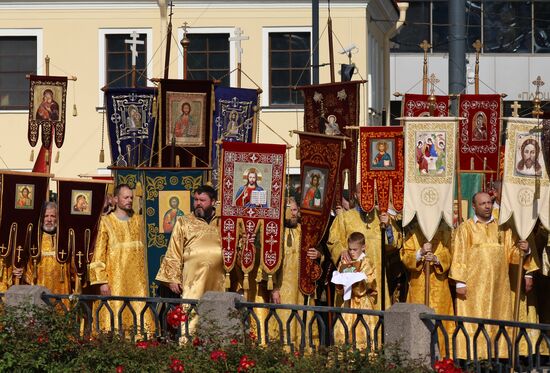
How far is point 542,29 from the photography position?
45312mm

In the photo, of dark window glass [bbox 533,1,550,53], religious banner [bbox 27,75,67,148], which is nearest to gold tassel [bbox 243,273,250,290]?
religious banner [bbox 27,75,67,148]

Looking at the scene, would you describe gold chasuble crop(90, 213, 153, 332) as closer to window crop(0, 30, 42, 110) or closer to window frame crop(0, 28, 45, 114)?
window frame crop(0, 28, 45, 114)

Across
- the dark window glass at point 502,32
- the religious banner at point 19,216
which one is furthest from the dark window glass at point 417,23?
the religious banner at point 19,216

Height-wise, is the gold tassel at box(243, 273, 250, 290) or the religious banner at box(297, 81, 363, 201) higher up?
the religious banner at box(297, 81, 363, 201)

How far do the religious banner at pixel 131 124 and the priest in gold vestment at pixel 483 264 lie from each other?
148 inches

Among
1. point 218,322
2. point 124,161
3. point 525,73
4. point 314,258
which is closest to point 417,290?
point 314,258

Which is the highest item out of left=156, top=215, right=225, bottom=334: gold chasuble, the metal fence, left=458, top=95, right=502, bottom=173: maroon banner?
left=458, top=95, right=502, bottom=173: maroon banner

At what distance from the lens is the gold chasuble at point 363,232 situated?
50.8ft

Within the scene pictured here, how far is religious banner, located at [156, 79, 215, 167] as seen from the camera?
17234mm

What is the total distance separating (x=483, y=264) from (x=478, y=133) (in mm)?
2028

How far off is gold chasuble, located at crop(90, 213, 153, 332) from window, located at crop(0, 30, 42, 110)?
16.3m

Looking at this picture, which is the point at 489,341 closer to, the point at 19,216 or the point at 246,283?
the point at 246,283

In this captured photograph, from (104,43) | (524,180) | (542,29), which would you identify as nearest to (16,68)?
(104,43)

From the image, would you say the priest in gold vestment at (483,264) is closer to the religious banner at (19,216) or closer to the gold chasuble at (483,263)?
the gold chasuble at (483,263)
